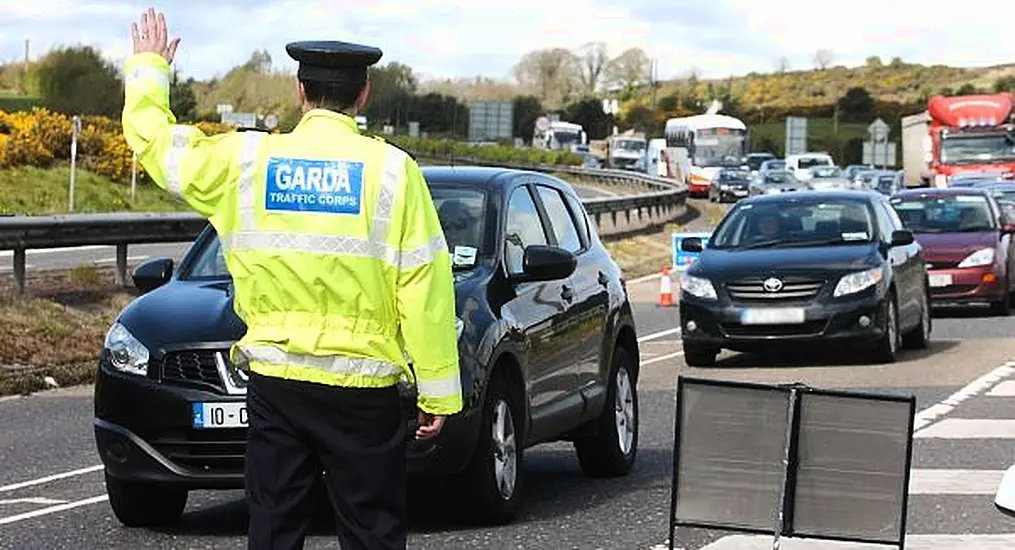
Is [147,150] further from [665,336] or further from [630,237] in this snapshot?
[630,237]

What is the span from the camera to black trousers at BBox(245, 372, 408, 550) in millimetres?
5469

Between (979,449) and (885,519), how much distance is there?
4456 millimetres

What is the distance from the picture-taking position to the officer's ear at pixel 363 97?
5606mm

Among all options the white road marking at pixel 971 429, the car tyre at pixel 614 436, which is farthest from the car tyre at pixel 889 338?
the car tyre at pixel 614 436

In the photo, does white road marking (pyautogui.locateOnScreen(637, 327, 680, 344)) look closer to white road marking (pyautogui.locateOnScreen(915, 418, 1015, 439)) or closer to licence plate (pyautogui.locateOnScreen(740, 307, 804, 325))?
licence plate (pyautogui.locateOnScreen(740, 307, 804, 325))

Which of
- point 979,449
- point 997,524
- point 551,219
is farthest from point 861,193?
point 997,524

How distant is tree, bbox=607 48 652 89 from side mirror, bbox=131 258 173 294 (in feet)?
497

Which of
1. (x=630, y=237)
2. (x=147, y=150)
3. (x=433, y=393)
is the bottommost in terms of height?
(x=630, y=237)

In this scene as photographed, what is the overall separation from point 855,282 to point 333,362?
40.6 feet

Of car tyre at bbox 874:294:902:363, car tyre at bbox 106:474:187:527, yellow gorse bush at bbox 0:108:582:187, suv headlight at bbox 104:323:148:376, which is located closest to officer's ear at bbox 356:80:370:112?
suv headlight at bbox 104:323:148:376

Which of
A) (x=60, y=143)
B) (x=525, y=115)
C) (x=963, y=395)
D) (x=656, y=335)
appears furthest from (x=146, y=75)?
(x=525, y=115)

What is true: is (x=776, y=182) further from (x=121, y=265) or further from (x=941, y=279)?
(x=121, y=265)

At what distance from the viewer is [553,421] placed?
10180 mm

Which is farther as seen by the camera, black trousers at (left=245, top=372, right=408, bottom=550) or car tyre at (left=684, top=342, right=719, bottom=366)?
car tyre at (left=684, top=342, right=719, bottom=366)
